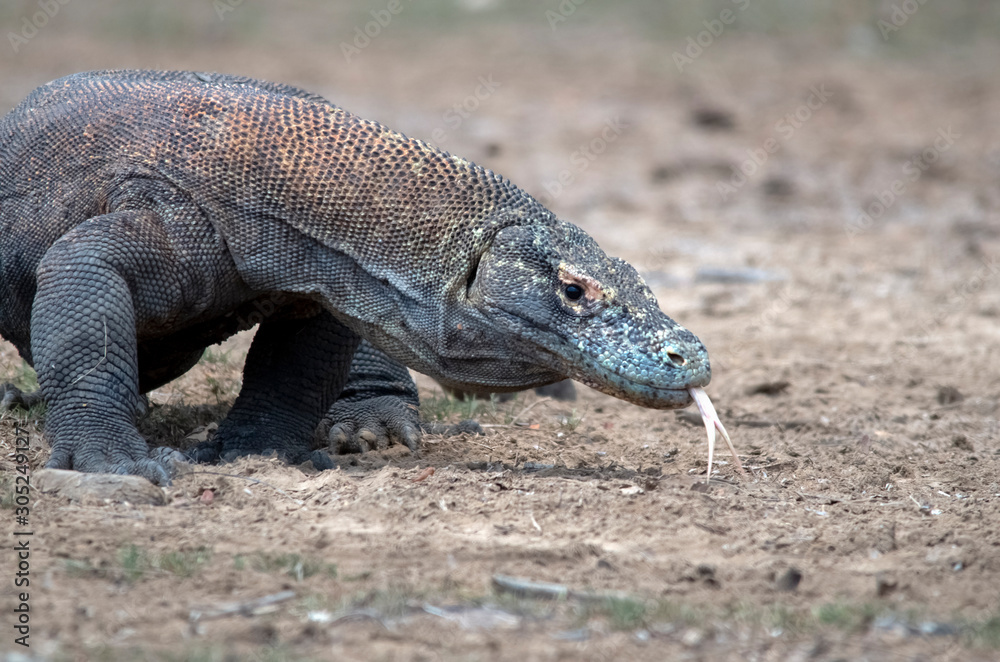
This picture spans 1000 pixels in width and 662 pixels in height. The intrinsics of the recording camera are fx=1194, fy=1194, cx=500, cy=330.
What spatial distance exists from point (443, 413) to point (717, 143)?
773 centimetres

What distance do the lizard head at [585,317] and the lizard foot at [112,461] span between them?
45.0 inches

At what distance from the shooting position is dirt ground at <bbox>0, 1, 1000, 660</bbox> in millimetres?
2811

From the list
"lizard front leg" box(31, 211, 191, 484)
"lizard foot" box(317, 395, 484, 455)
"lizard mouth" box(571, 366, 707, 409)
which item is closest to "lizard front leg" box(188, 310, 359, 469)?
"lizard foot" box(317, 395, 484, 455)

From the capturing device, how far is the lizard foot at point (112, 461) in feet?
12.2

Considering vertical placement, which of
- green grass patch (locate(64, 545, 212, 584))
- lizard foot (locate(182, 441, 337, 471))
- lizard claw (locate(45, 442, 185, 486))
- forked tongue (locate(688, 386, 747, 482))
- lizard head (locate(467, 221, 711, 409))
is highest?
lizard head (locate(467, 221, 711, 409))

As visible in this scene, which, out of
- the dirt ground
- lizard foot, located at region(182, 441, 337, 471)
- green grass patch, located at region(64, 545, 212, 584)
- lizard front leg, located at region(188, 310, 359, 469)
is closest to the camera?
the dirt ground

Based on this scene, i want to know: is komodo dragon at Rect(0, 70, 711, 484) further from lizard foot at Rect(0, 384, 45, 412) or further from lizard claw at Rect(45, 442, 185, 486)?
lizard foot at Rect(0, 384, 45, 412)

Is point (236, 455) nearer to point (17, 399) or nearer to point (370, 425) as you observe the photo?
point (370, 425)

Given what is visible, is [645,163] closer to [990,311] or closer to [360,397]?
[990,311]

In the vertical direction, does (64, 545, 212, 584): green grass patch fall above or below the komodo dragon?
below

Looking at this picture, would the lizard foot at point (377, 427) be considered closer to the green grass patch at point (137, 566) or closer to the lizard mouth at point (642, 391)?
the lizard mouth at point (642, 391)

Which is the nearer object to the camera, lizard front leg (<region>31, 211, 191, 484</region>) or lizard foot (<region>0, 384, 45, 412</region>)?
lizard front leg (<region>31, 211, 191, 484</region>)

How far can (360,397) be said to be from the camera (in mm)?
5469

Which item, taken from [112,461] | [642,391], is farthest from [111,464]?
[642,391]
